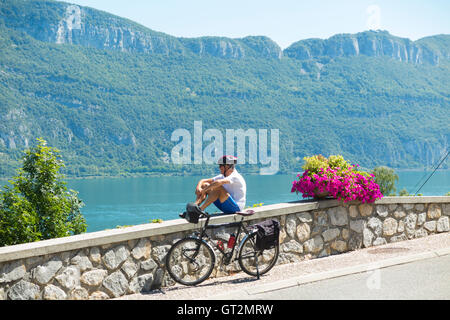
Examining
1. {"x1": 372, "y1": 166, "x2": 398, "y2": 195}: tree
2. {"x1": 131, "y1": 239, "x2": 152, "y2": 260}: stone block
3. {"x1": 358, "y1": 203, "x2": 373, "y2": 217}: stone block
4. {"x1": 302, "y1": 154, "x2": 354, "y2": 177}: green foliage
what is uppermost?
{"x1": 302, "y1": 154, "x2": 354, "y2": 177}: green foliage

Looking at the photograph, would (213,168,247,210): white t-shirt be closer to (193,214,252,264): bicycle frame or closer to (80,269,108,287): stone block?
(193,214,252,264): bicycle frame

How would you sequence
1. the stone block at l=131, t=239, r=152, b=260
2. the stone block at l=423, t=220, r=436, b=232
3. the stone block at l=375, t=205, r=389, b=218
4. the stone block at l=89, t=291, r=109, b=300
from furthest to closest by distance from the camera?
the stone block at l=423, t=220, r=436, b=232 < the stone block at l=375, t=205, r=389, b=218 < the stone block at l=131, t=239, r=152, b=260 < the stone block at l=89, t=291, r=109, b=300

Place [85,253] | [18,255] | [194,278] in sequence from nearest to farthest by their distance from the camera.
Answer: [18,255] < [85,253] < [194,278]

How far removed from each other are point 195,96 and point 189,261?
148 metres

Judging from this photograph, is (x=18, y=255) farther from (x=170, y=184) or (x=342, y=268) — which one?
(x=170, y=184)

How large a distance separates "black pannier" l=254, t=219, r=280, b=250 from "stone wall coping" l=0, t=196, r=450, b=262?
395 mm

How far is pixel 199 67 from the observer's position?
168625 mm

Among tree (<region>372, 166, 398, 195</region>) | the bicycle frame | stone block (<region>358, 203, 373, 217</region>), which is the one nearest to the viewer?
the bicycle frame

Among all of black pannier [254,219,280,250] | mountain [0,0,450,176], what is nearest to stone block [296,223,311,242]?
black pannier [254,219,280,250]

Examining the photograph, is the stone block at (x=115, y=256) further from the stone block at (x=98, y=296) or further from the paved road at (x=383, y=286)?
the paved road at (x=383, y=286)

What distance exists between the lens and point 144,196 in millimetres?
98875

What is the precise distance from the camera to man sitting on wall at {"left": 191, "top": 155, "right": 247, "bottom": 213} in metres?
7.11
